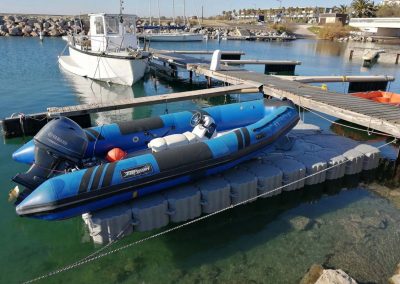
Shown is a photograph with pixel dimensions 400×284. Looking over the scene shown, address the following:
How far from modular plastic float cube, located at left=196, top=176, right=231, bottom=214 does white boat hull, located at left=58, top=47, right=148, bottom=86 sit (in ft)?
46.7

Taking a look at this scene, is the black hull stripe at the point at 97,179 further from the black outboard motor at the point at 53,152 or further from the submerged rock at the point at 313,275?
the submerged rock at the point at 313,275

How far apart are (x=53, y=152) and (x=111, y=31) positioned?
54.8 ft

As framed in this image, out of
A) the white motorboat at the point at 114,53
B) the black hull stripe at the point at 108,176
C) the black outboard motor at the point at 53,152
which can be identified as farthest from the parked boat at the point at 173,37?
the black hull stripe at the point at 108,176

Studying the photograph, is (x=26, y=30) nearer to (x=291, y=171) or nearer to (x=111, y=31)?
(x=111, y=31)

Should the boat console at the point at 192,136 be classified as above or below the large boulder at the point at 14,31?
below

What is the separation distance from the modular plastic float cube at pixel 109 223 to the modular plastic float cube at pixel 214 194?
1.65 m

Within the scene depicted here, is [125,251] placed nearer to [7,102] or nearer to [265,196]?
[265,196]

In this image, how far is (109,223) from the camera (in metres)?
6.14

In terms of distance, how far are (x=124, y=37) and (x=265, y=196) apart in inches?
675

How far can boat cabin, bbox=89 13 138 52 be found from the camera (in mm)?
20812

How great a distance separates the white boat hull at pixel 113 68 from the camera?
19828mm

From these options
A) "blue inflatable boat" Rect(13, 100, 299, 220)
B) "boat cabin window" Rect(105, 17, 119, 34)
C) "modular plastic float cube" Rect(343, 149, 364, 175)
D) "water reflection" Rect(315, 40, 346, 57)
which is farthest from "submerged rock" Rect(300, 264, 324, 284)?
"water reflection" Rect(315, 40, 346, 57)

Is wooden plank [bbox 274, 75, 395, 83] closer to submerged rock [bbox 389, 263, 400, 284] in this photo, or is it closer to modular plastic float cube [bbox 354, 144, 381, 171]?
modular plastic float cube [bbox 354, 144, 381, 171]

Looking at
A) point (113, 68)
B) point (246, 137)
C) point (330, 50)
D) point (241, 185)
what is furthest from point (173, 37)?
point (241, 185)
